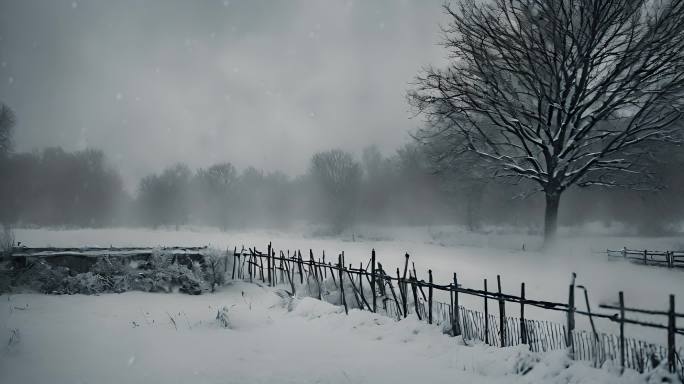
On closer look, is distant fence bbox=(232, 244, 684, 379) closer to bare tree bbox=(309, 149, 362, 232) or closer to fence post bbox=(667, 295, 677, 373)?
fence post bbox=(667, 295, 677, 373)

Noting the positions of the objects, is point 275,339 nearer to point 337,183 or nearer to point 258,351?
point 258,351

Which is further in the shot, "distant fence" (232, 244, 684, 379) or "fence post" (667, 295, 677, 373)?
"distant fence" (232, 244, 684, 379)

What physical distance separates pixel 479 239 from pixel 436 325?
25.5 meters

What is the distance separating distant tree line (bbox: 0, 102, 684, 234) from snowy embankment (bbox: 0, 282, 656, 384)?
12.3 m

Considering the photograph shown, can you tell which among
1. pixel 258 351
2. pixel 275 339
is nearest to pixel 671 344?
pixel 258 351

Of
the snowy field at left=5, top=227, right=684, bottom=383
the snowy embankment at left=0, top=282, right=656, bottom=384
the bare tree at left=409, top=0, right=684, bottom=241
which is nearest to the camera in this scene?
the snowy embankment at left=0, top=282, right=656, bottom=384

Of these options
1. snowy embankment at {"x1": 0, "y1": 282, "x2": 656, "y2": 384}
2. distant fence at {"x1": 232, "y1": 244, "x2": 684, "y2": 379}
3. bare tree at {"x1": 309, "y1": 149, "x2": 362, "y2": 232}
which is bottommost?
snowy embankment at {"x1": 0, "y1": 282, "x2": 656, "y2": 384}

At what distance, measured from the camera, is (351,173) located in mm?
62406

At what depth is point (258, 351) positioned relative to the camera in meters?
8.44

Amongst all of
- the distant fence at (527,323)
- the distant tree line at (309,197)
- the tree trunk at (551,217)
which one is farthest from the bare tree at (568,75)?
the distant fence at (527,323)

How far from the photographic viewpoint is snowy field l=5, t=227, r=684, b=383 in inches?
268

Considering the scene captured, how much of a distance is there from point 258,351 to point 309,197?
77078mm

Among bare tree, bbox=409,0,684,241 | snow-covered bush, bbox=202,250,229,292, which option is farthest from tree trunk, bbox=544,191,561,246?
snow-covered bush, bbox=202,250,229,292

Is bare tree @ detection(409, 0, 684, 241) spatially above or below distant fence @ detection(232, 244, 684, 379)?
above
